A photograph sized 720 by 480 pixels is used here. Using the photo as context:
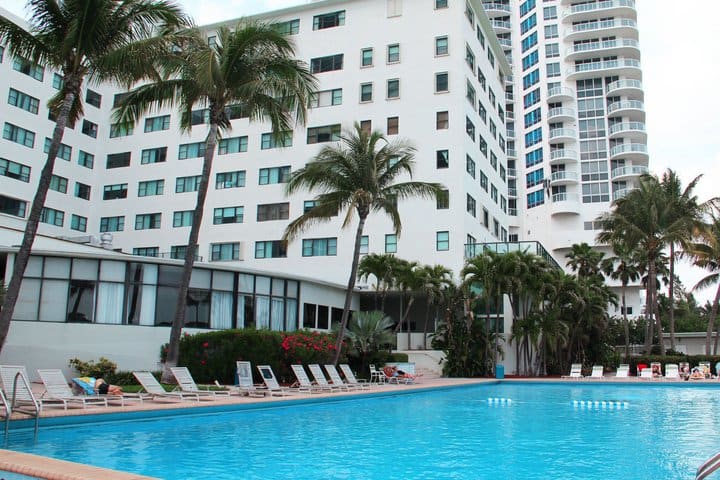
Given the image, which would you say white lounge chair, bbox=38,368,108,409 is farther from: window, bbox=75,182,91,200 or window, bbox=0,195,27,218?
window, bbox=75,182,91,200

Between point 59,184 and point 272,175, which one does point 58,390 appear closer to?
point 272,175

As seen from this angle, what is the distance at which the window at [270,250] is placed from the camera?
42312mm

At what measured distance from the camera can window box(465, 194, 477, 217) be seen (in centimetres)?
4015

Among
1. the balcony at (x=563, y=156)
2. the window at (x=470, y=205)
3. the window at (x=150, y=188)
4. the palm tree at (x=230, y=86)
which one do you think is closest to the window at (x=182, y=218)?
the window at (x=150, y=188)

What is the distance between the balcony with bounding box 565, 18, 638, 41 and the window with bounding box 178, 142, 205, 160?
51464 mm

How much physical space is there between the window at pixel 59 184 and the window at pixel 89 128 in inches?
186

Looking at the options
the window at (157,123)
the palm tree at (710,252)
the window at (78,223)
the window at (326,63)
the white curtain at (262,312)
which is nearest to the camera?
the white curtain at (262,312)

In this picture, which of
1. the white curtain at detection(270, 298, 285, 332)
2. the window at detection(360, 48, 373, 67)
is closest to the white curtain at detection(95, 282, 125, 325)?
the white curtain at detection(270, 298, 285, 332)

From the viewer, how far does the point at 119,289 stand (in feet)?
81.6

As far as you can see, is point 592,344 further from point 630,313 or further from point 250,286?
point 630,313

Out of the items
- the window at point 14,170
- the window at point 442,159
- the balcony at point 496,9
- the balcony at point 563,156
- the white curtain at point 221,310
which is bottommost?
the white curtain at point 221,310

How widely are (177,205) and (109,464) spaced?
38610 millimetres

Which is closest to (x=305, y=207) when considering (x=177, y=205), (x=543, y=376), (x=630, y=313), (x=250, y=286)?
(x=177, y=205)

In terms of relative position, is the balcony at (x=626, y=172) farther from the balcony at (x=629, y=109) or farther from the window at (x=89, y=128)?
the window at (x=89, y=128)
